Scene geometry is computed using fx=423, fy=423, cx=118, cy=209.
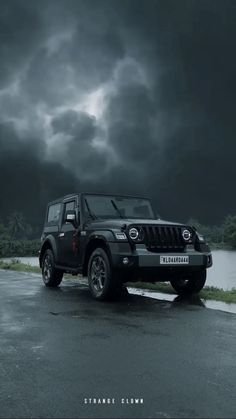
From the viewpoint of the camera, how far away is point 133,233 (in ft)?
24.2

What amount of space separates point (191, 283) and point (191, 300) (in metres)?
0.60

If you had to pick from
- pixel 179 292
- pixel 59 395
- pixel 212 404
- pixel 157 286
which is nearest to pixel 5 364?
pixel 59 395

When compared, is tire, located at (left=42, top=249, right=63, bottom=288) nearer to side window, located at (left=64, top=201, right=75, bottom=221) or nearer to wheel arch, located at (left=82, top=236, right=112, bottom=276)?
side window, located at (left=64, top=201, right=75, bottom=221)

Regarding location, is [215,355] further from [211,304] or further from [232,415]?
[211,304]

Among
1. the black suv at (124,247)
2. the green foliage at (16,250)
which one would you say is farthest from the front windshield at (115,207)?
the green foliage at (16,250)

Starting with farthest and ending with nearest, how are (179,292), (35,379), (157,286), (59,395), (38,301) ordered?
1. (157,286)
2. (179,292)
3. (38,301)
4. (35,379)
5. (59,395)

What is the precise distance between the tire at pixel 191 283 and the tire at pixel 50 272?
295 cm

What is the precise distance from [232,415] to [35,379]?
1608 mm

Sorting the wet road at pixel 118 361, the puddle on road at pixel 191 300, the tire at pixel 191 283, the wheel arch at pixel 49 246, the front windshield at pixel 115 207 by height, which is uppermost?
the front windshield at pixel 115 207

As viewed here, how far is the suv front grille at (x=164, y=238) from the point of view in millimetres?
7500

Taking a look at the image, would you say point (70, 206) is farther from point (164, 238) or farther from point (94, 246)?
point (164, 238)

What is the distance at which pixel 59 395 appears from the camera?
3.14 metres

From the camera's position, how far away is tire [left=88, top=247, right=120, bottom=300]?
290 inches

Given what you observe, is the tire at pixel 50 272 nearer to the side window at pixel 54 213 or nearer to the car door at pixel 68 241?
the car door at pixel 68 241
